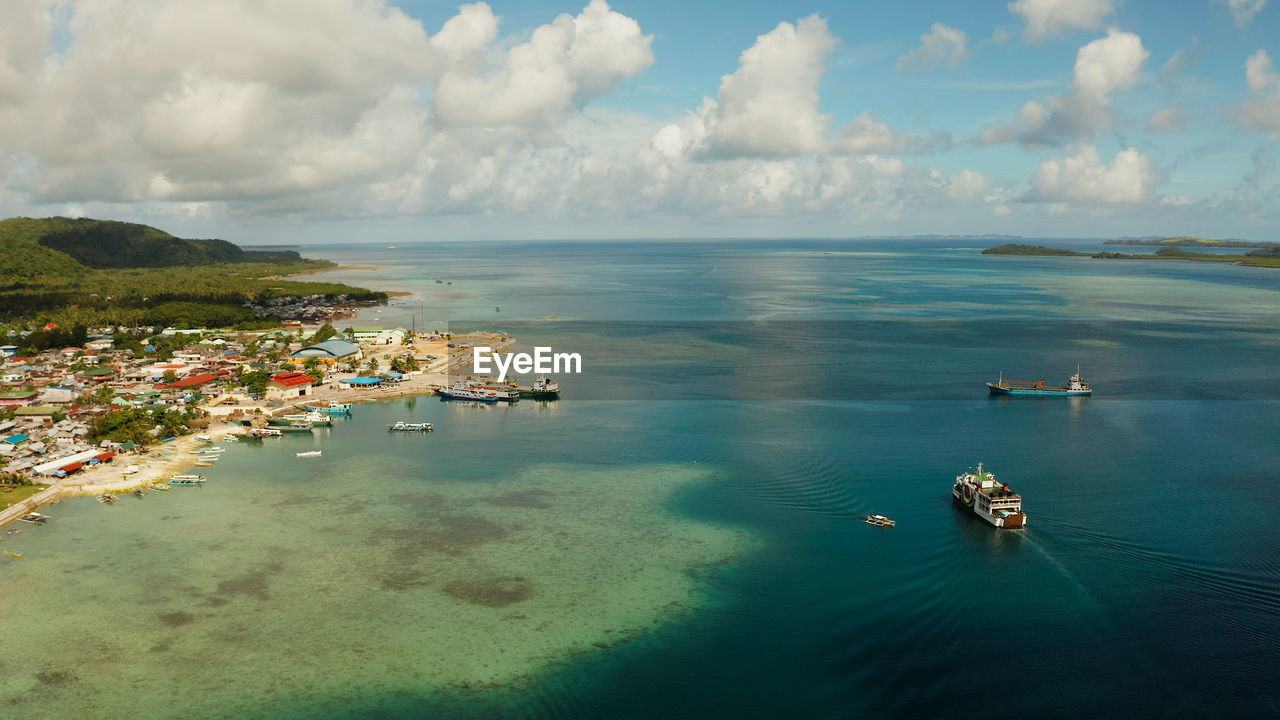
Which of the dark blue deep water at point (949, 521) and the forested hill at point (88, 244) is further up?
the forested hill at point (88, 244)

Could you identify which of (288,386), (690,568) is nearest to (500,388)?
(288,386)

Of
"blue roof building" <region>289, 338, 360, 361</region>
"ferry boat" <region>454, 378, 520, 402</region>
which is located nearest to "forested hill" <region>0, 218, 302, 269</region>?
"blue roof building" <region>289, 338, 360, 361</region>

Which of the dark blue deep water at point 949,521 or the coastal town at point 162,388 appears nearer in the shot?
the dark blue deep water at point 949,521

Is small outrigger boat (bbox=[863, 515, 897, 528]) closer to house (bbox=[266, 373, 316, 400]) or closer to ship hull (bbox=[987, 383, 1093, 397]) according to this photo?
ship hull (bbox=[987, 383, 1093, 397])

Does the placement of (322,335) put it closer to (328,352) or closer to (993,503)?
(328,352)

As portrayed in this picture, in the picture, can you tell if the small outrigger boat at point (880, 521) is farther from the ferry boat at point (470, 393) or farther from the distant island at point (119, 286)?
the distant island at point (119, 286)

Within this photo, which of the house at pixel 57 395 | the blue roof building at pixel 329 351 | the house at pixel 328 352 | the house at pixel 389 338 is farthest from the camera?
the house at pixel 389 338

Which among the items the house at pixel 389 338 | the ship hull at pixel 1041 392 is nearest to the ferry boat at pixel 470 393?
the house at pixel 389 338

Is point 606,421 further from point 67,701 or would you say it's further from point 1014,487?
point 67,701
